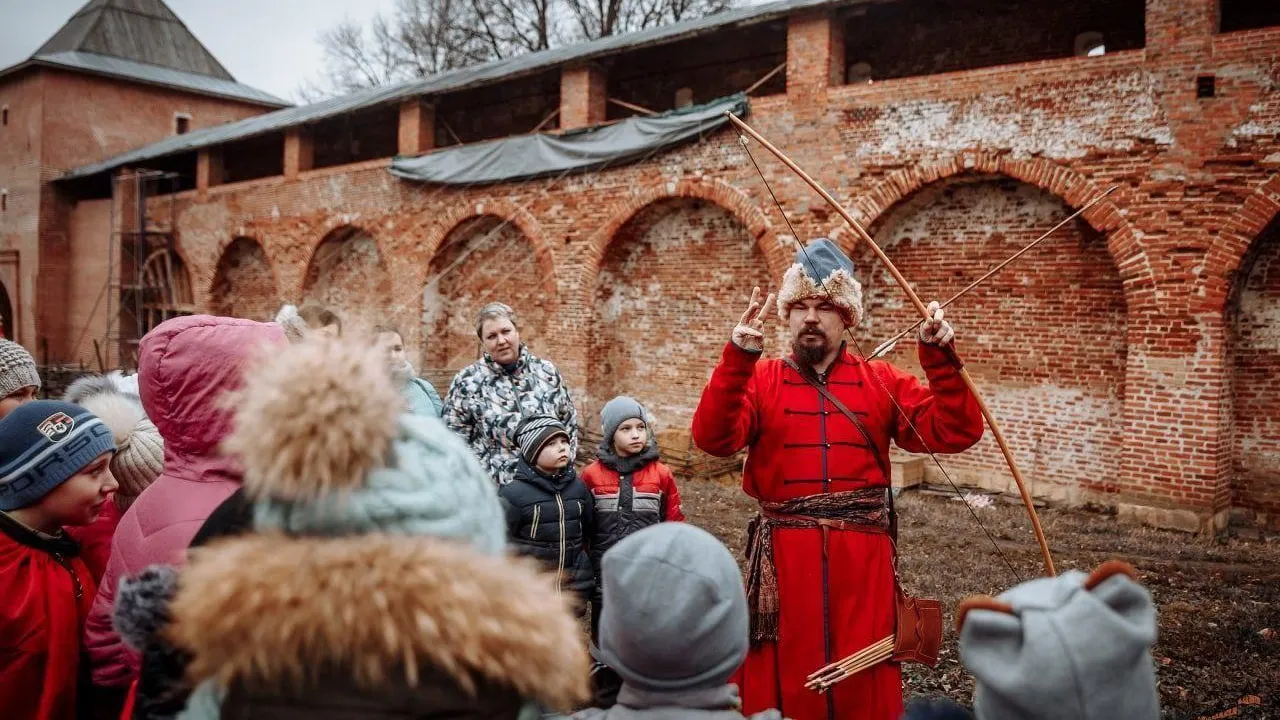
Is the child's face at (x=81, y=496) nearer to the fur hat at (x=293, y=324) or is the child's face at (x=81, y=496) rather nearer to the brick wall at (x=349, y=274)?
the fur hat at (x=293, y=324)

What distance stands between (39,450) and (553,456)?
1.87 meters

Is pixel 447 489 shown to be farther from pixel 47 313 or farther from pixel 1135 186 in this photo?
pixel 47 313

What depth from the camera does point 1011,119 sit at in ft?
28.0

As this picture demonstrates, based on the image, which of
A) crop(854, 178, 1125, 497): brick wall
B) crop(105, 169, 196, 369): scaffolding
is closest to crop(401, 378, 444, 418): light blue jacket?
crop(854, 178, 1125, 497): brick wall

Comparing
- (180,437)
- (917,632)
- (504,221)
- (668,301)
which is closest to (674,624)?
(180,437)

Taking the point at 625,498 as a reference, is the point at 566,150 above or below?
above

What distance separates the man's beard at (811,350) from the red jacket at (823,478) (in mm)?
77

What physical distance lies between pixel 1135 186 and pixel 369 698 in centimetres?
876

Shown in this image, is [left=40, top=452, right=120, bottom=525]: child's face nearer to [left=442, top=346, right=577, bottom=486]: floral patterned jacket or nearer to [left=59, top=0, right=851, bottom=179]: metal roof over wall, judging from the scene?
[left=442, top=346, right=577, bottom=486]: floral patterned jacket

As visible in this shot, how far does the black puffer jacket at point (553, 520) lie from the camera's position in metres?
3.56

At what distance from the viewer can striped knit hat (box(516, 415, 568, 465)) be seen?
3586 mm

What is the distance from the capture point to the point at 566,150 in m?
11.8

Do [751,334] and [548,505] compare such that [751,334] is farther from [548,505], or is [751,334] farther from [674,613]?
[674,613]

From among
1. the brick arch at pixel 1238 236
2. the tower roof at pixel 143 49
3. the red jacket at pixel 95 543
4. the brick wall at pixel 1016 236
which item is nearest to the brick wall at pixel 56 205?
the tower roof at pixel 143 49
